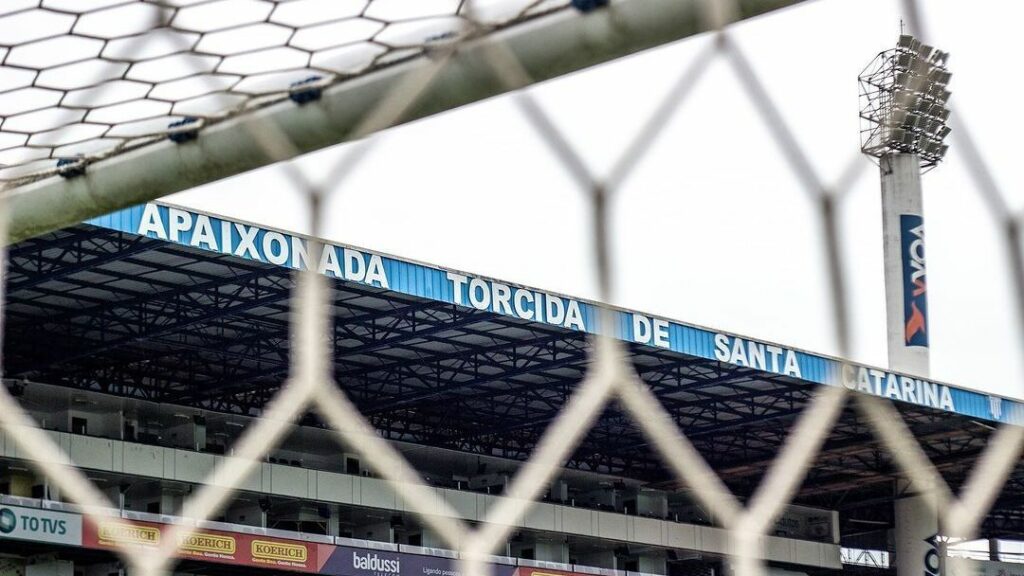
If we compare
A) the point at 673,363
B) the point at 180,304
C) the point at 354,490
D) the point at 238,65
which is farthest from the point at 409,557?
the point at 238,65

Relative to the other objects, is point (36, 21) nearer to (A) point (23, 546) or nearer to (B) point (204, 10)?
(B) point (204, 10)

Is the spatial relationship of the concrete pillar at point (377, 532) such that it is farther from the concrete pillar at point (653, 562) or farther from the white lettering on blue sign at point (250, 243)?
the white lettering on blue sign at point (250, 243)

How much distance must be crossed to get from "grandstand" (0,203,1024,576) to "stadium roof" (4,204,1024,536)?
0.05 metres

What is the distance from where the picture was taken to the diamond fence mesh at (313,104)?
2936 mm

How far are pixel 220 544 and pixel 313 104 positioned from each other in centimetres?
2285

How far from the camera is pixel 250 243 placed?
19.6m

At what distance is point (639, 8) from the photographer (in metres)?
3.37

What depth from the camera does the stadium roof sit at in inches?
785

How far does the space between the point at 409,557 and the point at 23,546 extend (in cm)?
732

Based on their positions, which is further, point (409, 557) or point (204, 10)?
point (409, 557)

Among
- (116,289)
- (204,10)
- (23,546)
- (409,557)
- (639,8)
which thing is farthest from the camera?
(409,557)

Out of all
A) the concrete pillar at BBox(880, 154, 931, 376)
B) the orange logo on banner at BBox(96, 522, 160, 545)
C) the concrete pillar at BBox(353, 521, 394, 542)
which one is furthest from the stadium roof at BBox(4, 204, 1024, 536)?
the concrete pillar at BBox(880, 154, 931, 376)

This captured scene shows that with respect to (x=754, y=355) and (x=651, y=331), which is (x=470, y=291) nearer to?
(x=651, y=331)

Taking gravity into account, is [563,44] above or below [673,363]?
below
